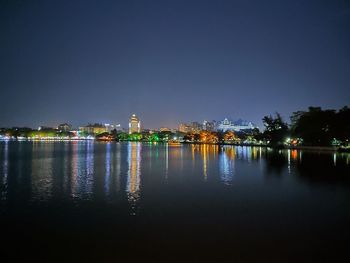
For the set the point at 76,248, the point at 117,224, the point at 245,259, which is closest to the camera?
the point at 245,259

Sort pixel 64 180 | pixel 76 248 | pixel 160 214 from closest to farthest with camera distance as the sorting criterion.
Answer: pixel 76 248, pixel 160 214, pixel 64 180

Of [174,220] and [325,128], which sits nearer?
[174,220]

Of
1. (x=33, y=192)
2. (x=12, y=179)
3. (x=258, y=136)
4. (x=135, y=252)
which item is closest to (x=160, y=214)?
(x=135, y=252)

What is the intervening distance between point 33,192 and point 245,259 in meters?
12.8

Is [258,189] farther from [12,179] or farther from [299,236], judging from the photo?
[12,179]

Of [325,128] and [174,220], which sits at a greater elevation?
[325,128]

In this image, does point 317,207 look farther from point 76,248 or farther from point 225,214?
point 76,248

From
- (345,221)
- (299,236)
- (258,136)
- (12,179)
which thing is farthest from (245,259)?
(258,136)

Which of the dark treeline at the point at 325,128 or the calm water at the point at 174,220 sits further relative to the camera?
the dark treeline at the point at 325,128

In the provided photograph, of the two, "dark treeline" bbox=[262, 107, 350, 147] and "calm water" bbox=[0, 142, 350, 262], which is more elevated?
"dark treeline" bbox=[262, 107, 350, 147]

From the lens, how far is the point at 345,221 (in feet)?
41.3

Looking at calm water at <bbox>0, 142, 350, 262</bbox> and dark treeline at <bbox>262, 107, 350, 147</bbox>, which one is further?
dark treeline at <bbox>262, 107, 350, 147</bbox>

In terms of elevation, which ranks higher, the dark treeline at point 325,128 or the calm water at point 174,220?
the dark treeline at point 325,128

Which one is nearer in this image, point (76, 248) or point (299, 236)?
point (76, 248)
